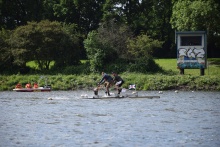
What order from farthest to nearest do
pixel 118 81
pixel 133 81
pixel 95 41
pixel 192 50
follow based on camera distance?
pixel 95 41
pixel 192 50
pixel 133 81
pixel 118 81

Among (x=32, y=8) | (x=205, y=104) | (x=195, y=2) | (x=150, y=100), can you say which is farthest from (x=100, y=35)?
(x=205, y=104)

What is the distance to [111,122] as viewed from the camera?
106 feet

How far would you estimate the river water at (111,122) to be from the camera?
25812mm

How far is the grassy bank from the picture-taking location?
59.0 meters

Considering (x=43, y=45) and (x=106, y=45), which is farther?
(x=106, y=45)

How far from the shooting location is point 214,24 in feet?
234

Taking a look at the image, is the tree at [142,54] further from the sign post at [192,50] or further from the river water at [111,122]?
the river water at [111,122]

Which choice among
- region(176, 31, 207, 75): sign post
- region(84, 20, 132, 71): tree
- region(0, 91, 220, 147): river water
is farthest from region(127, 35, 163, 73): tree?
region(0, 91, 220, 147): river water

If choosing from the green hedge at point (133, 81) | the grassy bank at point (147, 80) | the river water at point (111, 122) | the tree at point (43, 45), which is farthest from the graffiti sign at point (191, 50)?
the tree at point (43, 45)

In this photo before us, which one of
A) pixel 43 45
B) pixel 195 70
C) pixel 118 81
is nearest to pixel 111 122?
pixel 118 81

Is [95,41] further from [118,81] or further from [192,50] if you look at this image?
[118,81]

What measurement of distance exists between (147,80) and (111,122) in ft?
96.3

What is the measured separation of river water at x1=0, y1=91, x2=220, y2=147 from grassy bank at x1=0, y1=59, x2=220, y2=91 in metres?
10.2

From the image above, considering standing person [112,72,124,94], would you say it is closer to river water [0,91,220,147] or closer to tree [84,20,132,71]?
river water [0,91,220,147]
